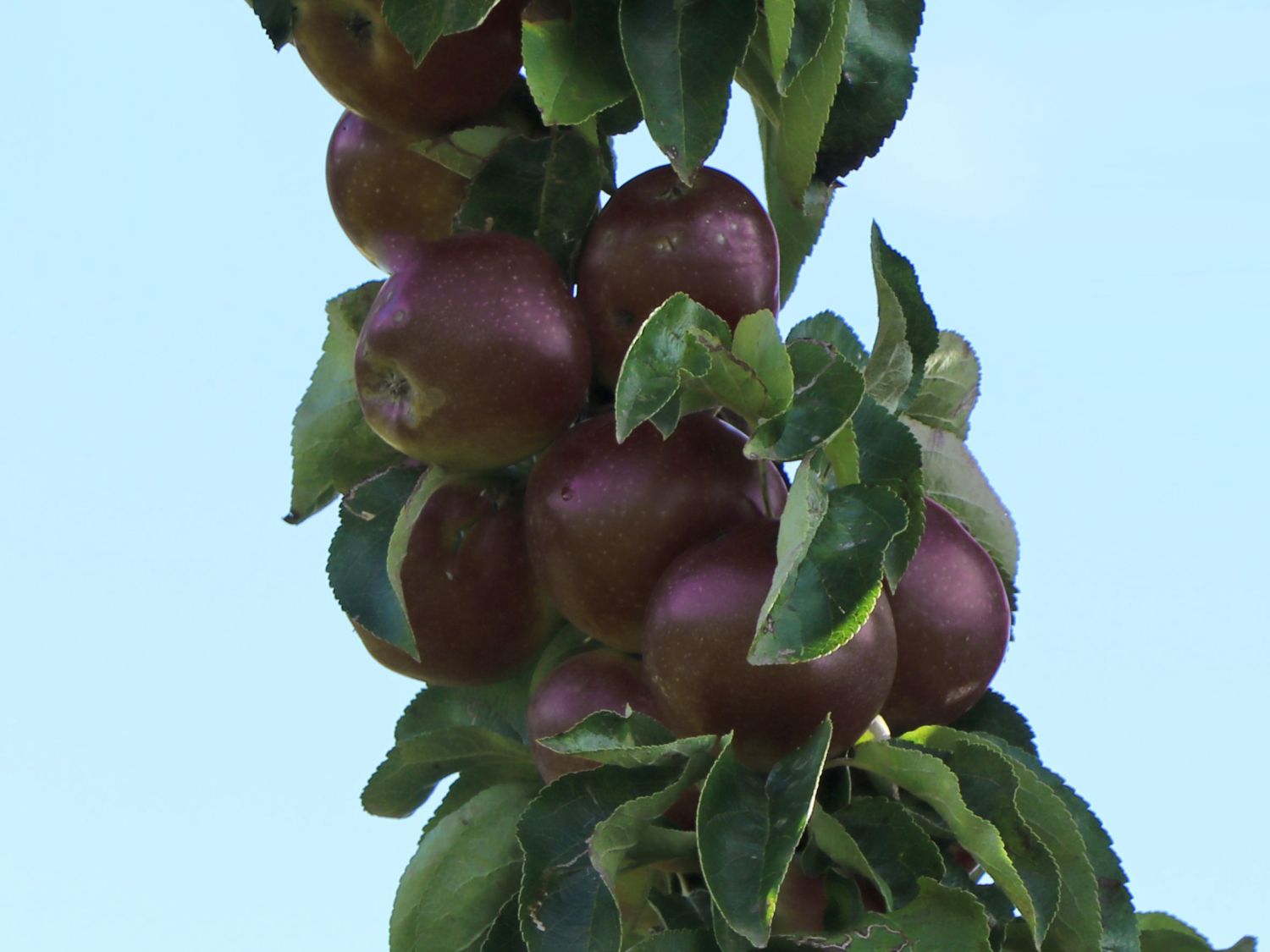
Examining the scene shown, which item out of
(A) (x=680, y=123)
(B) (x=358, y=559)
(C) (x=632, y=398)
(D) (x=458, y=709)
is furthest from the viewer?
(D) (x=458, y=709)

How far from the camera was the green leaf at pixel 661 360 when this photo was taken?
82 centimetres

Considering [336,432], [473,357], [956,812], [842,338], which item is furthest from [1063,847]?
[336,432]

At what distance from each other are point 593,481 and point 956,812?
11.5 inches

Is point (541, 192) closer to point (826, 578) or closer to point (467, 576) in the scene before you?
point (467, 576)

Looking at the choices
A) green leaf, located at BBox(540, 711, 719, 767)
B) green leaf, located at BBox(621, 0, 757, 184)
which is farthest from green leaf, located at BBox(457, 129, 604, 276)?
green leaf, located at BBox(540, 711, 719, 767)

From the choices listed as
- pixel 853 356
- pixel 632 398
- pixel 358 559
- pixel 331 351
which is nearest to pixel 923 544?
pixel 853 356

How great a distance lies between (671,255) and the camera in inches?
38.9

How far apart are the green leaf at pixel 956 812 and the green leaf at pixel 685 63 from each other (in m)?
0.36

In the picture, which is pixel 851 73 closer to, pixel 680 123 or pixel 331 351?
pixel 680 123

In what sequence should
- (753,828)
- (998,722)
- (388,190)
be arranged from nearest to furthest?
(753,828) → (998,722) → (388,190)

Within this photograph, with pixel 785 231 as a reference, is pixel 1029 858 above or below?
below

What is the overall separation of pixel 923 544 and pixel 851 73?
308 mm

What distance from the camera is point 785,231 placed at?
1.13m

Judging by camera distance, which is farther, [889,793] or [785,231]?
[785,231]
